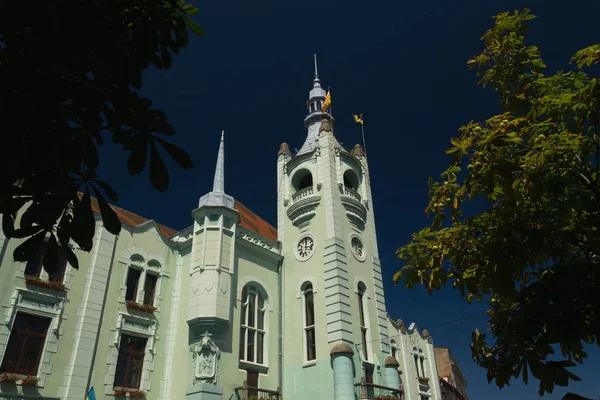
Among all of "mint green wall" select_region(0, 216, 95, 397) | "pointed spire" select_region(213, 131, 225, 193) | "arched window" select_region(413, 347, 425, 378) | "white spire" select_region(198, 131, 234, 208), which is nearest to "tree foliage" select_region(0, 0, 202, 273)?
"mint green wall" select_region(0, 216, 95, 397)

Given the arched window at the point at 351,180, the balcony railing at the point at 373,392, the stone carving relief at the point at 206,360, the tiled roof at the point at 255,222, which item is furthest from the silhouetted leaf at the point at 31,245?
the arched window at the point at 351,180

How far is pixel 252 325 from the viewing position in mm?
23531

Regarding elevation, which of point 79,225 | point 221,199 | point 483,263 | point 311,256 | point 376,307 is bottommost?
point 79,225

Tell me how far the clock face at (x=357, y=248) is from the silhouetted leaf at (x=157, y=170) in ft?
→ 73.9

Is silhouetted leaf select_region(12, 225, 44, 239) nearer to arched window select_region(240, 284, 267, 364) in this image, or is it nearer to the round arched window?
arched window select_region(240, 284, 267, 364)

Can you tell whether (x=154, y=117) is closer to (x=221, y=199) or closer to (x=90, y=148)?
(x=90, y=148)

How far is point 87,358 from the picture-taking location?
61.5 feet

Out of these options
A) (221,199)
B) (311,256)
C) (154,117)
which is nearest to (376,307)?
(311,256)

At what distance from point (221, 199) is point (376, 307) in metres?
10.6

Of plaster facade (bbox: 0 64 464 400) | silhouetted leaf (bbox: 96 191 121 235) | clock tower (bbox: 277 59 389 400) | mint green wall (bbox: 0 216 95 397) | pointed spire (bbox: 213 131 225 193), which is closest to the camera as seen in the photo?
silhouetted leaf (bbox: 96 191 121 235)

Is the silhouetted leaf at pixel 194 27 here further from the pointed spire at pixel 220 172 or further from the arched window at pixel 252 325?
the pointed spire at pixel 220 172

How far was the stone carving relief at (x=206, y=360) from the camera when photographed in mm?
19641

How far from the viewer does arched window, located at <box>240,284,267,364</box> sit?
74.0 feet

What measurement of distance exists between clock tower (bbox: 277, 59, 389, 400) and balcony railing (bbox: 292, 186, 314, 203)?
0.06 metres
